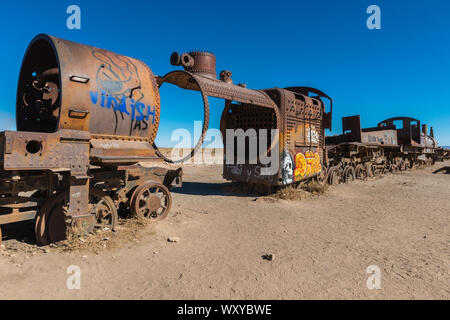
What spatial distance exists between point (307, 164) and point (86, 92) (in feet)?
28.9

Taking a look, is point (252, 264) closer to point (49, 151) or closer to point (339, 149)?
point (49, 151)

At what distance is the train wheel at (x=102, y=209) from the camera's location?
498cm

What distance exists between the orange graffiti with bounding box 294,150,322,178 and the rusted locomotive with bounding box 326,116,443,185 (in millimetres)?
1591

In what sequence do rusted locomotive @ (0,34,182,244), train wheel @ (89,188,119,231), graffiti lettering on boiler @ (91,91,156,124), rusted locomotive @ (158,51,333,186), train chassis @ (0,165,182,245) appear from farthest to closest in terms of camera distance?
rusted locomotive @ (158,51,333,186), train wheel @ (89,188,119,231), graffiti lettering on boiler @ (91,91,156,124), train chassis @ (0,165,182,245), rusted locomotive @ (0,34,182,244)

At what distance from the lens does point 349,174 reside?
14.5m

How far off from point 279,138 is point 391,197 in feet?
16.3

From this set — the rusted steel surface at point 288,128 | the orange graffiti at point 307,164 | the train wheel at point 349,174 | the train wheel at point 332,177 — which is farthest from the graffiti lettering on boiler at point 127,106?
the train wheel at point 349,174

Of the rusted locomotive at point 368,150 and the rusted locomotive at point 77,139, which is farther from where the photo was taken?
the rusted locomotive at point 368,150

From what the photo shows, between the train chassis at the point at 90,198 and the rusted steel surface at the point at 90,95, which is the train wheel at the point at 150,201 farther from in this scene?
the rusted steel surface at the point at 90,95

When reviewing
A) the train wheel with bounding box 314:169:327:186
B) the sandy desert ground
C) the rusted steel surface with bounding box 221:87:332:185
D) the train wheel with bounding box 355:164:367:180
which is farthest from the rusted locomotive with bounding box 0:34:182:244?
the train wheel with bounding box 355:164:367:180

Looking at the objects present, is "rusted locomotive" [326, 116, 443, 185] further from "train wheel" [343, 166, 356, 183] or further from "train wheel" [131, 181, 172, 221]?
"train wheel" [131, 181, 172, 221]

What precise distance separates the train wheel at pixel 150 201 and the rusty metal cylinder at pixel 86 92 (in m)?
1.21

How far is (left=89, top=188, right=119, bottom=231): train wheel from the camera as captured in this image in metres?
4.98

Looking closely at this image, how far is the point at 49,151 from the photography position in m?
4.07
